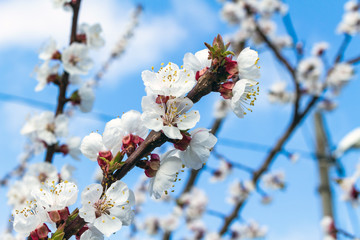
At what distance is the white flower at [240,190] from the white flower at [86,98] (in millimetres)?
2681

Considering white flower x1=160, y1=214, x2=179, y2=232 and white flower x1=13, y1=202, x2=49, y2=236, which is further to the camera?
white flower x1=160, y1=214, x2=179, y2=232

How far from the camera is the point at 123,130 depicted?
27.3 inches

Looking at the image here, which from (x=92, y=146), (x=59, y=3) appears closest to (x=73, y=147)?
(x=59, y=3)

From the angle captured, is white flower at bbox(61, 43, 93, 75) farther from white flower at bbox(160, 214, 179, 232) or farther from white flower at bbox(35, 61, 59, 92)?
white flower at bbox(160, 214, 179, 232)

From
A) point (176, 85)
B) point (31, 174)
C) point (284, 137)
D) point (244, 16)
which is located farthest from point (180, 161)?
point (244, 16)

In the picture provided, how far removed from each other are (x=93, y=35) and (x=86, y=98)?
12.8 inches

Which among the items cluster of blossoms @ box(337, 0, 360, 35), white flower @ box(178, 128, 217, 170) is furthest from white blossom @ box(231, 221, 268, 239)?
white flower @ box(178, 128, 217, 170)

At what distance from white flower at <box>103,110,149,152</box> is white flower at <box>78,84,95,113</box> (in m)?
0.90

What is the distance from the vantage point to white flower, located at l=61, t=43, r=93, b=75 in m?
1.52

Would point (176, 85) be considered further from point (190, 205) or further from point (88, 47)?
point (190, 205)

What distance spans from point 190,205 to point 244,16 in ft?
9.58

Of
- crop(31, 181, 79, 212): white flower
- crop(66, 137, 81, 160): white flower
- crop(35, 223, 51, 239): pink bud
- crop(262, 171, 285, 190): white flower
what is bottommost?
crop(262, 171, 285, 190): white flower

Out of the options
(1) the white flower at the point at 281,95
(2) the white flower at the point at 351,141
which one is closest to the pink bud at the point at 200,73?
(2) the white flower at the point at 351,141

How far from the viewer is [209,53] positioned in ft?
2.30
